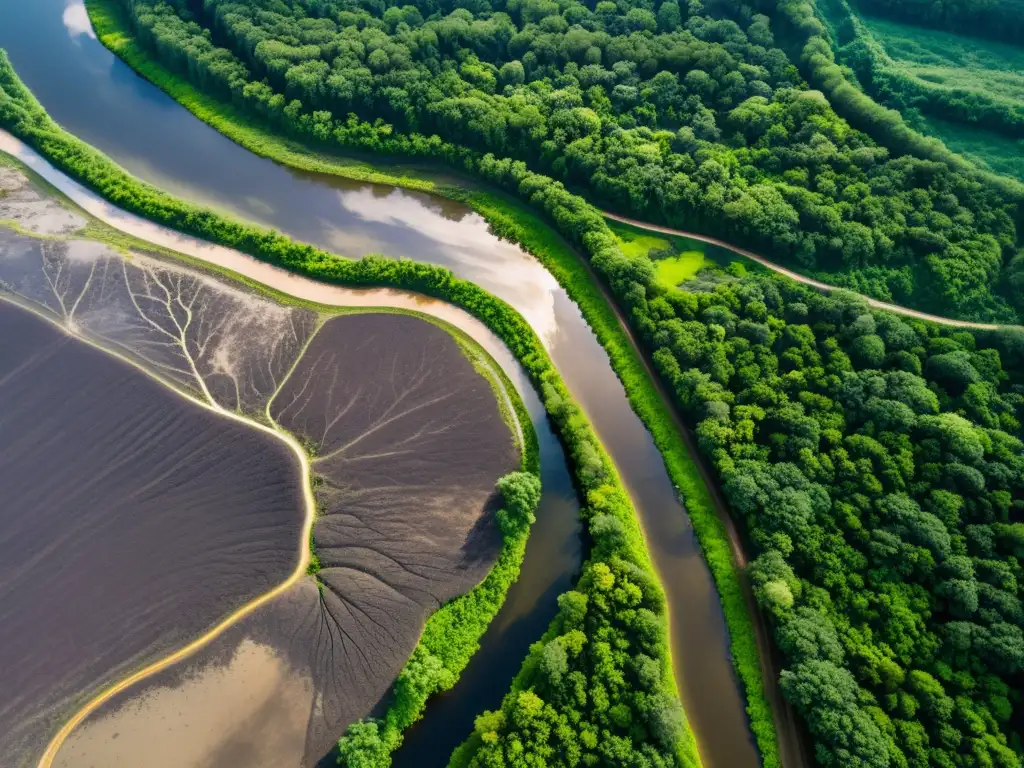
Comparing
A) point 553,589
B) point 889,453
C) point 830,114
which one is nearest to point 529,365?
point 553,589

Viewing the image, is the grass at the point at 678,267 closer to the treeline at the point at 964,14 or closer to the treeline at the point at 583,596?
the treeline at the point at 583,596

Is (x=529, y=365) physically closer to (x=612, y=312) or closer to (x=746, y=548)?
(x=612, y=312)

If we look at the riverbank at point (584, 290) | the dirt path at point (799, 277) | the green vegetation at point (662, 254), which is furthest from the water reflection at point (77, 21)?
the green vegetation at point (662, 254)

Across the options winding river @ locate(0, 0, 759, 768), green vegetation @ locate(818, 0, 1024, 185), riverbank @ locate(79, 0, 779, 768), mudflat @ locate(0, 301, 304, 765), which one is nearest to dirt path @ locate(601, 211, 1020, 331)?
riverbank @ locate(79, 0, 779, 768)

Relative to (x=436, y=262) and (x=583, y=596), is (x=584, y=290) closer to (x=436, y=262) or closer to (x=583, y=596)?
(x=436, y=262)

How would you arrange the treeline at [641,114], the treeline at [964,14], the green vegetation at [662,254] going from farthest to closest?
the treeline at [964,14] → the green vegetation at [662,254] → the treeline at [641,114]

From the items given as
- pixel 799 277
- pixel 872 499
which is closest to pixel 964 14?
pixel 799 277

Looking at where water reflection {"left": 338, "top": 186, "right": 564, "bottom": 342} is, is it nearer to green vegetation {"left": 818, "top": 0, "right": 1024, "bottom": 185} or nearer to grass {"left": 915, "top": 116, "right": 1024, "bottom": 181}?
green vegetation {"left": 818, "top": 0, "right": 1024, "bottom": 185}

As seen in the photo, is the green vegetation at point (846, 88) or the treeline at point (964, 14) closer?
the green vegetation at point (846, 88)
